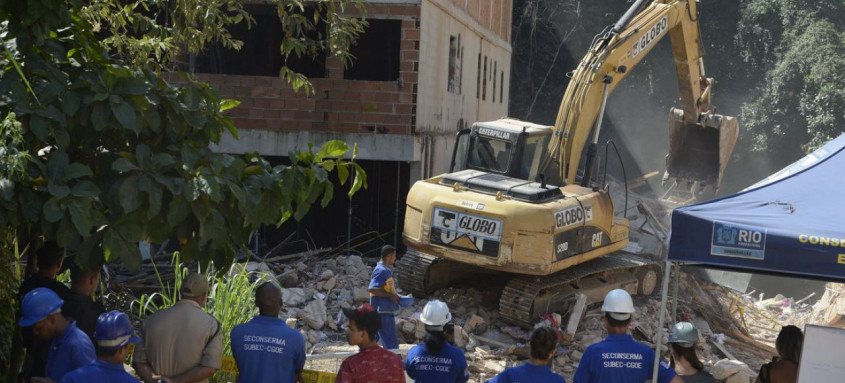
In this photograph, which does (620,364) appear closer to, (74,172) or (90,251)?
(90,251)

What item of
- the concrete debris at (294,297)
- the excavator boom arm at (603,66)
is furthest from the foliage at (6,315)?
the excavator boom arm at (603,66)

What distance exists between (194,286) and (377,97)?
36.3ft

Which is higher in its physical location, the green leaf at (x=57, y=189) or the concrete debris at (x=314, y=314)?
the green leaf at (x=57, y=189)

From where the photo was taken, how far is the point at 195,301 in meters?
6.17

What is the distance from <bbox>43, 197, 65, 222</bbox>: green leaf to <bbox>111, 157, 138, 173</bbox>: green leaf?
1.19 ft

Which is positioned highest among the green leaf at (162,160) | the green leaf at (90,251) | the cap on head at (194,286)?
the green leaf at (162,160)

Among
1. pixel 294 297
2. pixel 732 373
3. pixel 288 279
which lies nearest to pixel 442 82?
pixel 288 279

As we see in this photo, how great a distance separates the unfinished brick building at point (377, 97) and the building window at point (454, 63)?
22 millimetres

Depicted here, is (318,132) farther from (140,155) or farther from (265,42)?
(140,155)

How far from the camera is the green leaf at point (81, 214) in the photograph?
5.11m

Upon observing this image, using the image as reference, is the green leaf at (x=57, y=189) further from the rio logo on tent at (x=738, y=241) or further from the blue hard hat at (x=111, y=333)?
the rio logo on tent at (x=738, y=241)

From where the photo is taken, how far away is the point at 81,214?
516 centimetres

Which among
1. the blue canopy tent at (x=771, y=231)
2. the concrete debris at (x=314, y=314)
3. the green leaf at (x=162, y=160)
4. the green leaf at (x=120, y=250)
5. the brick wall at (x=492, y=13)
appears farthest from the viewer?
the brick wall at (x=492, y=13)

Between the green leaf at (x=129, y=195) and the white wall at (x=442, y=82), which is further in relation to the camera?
the white wall at (x=442, y=82)
